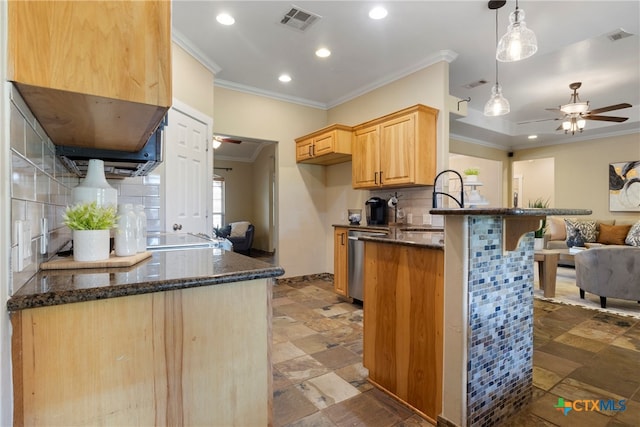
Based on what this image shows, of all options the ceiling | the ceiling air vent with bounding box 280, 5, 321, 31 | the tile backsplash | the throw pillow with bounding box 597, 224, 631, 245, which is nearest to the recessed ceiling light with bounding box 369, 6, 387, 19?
the ceiling

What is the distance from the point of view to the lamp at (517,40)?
1993mm

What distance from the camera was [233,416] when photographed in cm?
98

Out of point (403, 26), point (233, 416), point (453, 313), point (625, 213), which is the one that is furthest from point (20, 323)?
point (625, 213)

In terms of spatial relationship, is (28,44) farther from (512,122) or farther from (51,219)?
(512,122)

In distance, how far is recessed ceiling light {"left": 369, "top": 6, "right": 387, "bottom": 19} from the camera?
2.69 m

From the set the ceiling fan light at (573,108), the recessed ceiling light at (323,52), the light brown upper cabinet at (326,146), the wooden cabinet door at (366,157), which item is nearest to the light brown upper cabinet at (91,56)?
the recessed ceiling light at (323,52)

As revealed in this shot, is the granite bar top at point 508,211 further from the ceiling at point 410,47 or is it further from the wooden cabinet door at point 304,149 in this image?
the wooden cabinet door at point 304,149

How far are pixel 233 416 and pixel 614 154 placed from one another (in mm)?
7922

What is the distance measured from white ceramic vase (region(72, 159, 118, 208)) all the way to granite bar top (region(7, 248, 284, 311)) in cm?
44

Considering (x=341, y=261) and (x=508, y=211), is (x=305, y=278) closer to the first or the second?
(x=341, y=261)

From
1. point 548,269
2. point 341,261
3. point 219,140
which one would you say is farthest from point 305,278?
point 548,269

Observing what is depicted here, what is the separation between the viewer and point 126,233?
3.96ft

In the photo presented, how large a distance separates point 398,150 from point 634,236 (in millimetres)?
4688

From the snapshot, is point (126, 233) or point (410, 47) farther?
point (410, 47)
